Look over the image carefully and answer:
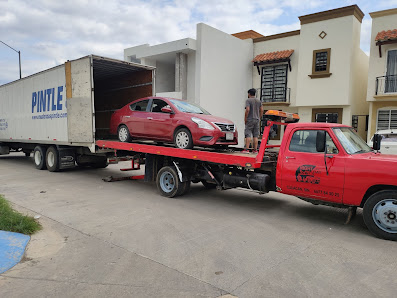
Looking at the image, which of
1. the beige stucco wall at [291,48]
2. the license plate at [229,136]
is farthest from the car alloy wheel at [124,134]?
the beige stucco wall at [291,48]

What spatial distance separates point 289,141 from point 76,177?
292 inches

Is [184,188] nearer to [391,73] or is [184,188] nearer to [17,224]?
[17,224]

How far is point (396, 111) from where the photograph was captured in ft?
53.4

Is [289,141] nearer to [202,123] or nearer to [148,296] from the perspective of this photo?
[202,123]

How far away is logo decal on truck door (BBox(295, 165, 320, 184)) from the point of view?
5543 mm

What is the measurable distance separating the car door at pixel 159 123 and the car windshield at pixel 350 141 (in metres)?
3.87

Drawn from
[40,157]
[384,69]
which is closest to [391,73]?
[384,69]

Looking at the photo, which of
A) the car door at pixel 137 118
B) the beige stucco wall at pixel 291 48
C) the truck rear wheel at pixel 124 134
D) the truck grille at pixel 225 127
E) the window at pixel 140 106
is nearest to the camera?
the truck grille at pixel 225 127

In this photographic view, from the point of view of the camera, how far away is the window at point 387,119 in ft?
53.6

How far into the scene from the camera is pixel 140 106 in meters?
9.06

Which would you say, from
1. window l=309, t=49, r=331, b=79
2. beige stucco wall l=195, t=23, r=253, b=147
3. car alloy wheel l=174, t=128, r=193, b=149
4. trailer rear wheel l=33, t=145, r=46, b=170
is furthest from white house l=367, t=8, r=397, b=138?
trailer rear wheel l=33, t=145, r=46, b=170

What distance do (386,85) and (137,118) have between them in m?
13.6

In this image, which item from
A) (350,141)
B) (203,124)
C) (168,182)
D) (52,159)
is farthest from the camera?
(52,159)

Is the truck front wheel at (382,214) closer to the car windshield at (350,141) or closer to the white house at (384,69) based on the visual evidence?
the car windshield at (350,141)
